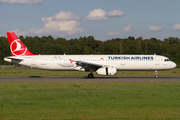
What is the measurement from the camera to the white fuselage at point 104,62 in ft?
104

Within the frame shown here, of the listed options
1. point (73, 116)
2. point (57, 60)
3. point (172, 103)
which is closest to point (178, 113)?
point (172, 103)

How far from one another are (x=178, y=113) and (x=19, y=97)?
8.96 m

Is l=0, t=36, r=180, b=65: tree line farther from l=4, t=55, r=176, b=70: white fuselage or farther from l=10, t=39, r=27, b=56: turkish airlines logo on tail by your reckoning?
l=4, t=55, r=176, b=70: white fuselage

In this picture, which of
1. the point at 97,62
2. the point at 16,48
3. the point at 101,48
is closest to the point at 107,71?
the point at 97,62

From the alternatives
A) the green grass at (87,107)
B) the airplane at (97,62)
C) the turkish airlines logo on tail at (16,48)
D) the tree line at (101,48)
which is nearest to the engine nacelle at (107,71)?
the airplane at (97,62)

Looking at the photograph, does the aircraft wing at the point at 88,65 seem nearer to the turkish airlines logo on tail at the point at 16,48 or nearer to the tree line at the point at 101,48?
the turkish airlines logo on tail at the point at 16,48

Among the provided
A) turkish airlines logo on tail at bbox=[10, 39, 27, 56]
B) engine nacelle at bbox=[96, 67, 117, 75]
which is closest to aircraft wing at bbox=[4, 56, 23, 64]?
turkish airlines logo on tail at bbox=[10, 39, 27, 56]

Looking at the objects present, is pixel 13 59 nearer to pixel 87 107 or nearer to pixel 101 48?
pixel 87 107

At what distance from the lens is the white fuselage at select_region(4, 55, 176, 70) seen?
31.6m

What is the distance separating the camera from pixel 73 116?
30.0 ft

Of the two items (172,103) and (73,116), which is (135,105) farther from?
(73,116)

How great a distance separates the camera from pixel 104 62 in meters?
31.8

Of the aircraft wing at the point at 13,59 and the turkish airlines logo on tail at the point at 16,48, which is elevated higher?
the turkish airlines logo on tail at the point at 16,48

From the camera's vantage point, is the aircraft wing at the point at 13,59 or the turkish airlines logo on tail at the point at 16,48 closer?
the aircraft wing at the point at 13,59
